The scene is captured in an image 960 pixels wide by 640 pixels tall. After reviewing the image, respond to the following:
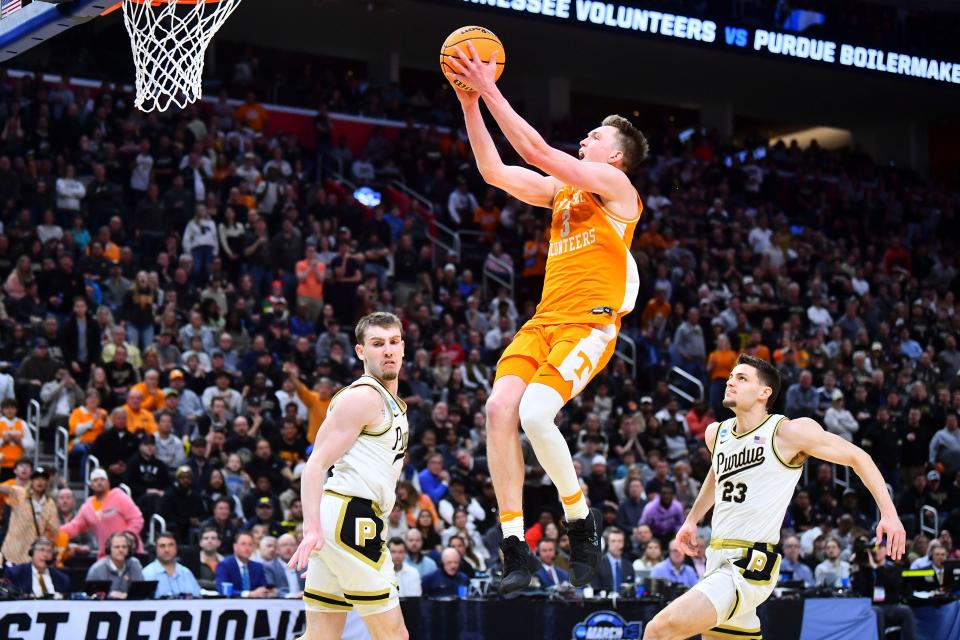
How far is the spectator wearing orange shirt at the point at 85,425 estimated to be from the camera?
15.5m

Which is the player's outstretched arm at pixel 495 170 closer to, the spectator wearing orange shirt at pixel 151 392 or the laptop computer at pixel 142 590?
the laptop computer at pixel 142 590

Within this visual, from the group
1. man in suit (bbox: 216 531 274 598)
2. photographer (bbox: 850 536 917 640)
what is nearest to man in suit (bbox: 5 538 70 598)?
man in suit (bbox: 216 531 274 598)

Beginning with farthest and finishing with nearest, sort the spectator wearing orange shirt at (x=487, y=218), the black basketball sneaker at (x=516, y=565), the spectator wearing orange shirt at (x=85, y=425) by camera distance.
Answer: the spectator wearing orange shirt at (x=487, y=218), the spectator wearing orange shirt at (x=85, y=425), the black basketball sneaker at (x=516, y=565)

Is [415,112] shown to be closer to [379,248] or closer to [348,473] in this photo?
[379,248]

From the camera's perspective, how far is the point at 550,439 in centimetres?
714

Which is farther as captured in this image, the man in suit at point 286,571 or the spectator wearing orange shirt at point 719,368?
the spectator wearing orange shirt at point 719,368

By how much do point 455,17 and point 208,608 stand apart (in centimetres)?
1656

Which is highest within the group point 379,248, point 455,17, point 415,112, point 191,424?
point 455,17

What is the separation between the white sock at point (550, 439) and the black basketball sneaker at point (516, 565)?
1.02 ft

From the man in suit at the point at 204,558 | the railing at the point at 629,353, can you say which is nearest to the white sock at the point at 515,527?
the man in suit at the point at 204,558

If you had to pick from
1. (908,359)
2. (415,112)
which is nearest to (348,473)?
(908,359)

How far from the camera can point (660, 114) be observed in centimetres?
3347

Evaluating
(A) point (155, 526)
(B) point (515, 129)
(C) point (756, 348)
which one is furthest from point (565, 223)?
(C) point (756, 348)

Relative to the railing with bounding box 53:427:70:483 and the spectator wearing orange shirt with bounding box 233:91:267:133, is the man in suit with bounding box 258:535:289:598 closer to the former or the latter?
the railing with bounding box 53:427:70:483
